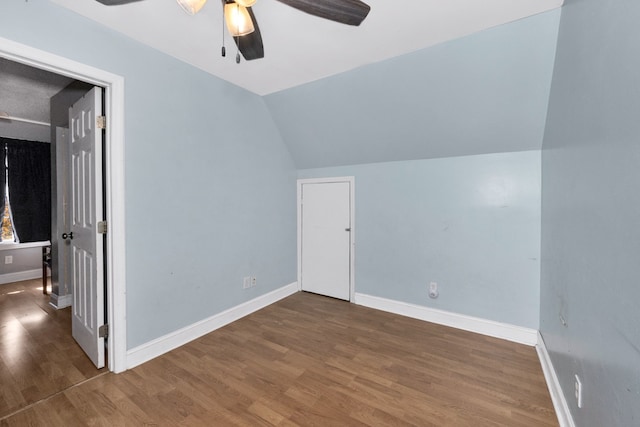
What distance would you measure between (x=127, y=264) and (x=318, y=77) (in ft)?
7.23

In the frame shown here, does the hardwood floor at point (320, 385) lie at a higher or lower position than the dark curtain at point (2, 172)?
lower

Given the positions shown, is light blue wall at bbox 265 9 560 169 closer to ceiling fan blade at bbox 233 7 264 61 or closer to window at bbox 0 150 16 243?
ceiling fan blade at bbox 233 7 264 61

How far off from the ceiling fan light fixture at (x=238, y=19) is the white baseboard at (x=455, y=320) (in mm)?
2839

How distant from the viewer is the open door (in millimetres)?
1882

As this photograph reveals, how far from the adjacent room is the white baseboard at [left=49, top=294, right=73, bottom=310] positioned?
39 millimetres

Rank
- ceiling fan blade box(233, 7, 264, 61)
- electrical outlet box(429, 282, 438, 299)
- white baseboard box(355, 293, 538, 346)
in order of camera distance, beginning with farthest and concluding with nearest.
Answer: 1. electrical outlet box(429, 282, 438, 299)
2. white baseboard box(355, 293, 538, 346)
3. ceiling fan blade box(233, 7, 264, 61)

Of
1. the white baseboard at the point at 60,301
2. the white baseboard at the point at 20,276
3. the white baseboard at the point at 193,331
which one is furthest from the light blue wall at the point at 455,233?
the white baseboard at the point at 20,276

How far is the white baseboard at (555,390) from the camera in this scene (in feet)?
4.68

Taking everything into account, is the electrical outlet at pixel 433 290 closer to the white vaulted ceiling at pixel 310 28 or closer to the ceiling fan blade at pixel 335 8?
the white vaulted ceiling at pixel 310 28

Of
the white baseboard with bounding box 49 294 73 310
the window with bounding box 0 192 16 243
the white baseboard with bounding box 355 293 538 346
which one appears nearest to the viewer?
the white baseboard with bounding box 355 293 538 346

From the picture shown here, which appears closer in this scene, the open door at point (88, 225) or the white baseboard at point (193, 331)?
the open door at point (88, 225)

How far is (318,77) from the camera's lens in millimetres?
2414

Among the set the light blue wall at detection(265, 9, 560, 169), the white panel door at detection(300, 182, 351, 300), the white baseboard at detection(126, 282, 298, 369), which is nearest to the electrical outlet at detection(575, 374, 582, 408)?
the light blue wall at detection(265, 9, 560, 169)

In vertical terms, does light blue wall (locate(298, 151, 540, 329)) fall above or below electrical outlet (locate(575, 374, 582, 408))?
above
